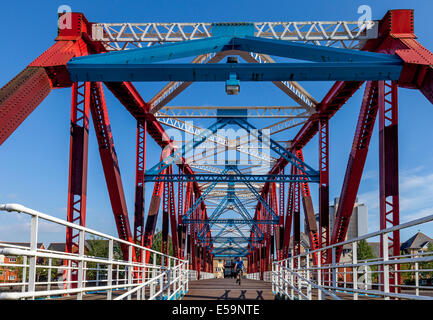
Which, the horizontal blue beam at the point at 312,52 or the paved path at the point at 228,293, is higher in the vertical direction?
the horizontal blue beam at the point at 312,52

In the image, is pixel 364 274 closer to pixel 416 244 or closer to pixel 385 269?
pixel 385 269

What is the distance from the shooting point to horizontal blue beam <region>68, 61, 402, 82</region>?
13516 millimetres

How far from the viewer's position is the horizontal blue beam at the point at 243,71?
13.5 meters

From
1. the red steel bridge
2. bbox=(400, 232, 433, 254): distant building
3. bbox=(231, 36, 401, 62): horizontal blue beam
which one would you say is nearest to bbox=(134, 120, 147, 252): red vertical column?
the red steel bridge

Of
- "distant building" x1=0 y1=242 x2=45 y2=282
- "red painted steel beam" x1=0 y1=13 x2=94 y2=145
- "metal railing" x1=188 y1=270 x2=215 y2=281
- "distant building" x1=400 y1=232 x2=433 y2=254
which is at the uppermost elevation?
"red painted steel beam" x1=0 y1=13 x2=94 y2=145

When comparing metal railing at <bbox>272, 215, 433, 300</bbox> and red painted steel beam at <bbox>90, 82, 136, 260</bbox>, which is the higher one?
red painted steel beam at <bbox>90, 82, 136, 260</bbox>

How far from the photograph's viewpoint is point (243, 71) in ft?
44.5

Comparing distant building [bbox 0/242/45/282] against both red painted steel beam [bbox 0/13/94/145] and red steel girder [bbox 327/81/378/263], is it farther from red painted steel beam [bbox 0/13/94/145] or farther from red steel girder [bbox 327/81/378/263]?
red steel girder [bbox 327/81/378/263]

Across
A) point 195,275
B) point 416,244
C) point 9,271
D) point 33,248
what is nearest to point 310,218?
point 195,275

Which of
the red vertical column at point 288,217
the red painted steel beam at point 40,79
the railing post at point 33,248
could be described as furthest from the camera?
the red vertical column at point 288,217

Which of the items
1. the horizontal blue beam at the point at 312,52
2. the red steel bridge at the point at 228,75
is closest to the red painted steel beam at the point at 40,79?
the red steel bridge at the point at 228,75

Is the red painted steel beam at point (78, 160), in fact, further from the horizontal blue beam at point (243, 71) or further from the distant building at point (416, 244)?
the distant building at point (416, 244)

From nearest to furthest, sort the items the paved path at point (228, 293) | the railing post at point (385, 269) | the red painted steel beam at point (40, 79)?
the railing post at point (385, 269) < the red painted steel beam at point (40, 79) < the paved path at point (228, 293)
